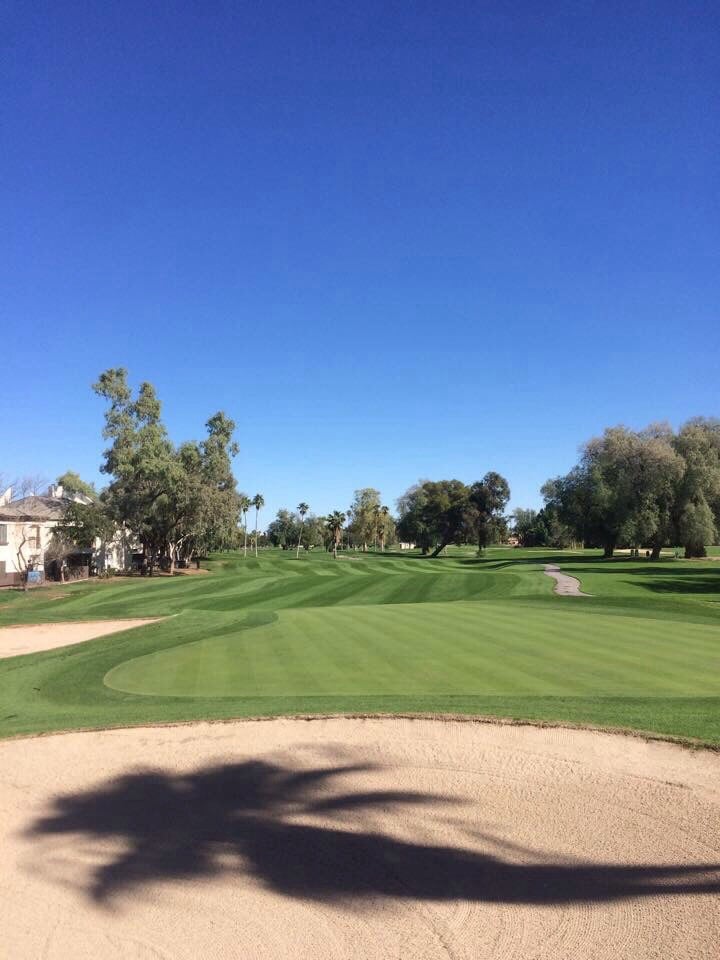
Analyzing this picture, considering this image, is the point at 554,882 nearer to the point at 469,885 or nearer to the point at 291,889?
the point at 469,885

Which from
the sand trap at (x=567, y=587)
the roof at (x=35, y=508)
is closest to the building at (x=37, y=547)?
the roof at (x=35, y=508)

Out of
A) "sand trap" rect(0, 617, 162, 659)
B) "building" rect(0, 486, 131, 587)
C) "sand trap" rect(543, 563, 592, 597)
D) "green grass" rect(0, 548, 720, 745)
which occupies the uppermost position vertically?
"building" rect(0, 486, 131, 587)

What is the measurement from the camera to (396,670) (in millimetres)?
13867

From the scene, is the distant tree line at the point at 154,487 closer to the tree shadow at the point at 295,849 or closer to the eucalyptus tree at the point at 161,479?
the eucalyptus tree at the point at 161,479

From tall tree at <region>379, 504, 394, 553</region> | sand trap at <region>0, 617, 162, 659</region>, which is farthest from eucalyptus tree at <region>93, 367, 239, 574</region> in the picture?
tall tree at <region>379, 504, 394, 553</region>

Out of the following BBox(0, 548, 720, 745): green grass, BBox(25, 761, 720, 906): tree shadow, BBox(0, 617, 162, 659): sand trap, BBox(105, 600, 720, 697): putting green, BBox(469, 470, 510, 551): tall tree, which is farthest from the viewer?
BBox(469, 470, 510, 551): tall tree

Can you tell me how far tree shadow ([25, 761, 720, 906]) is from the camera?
19.8ft

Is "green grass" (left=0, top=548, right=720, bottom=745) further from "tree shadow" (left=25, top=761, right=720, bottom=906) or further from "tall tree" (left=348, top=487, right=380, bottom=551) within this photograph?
"tall tree" (left=348, top=487, right=380, bottom=551)

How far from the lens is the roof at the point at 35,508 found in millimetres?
55812

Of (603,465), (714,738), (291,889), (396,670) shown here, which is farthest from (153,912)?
(603,465)

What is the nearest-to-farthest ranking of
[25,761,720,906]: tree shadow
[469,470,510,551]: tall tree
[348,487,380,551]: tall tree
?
[25,761,720,906]: tree shadow → [469,470,510,551]: tall tree → [348,487,380,551]: tall tree

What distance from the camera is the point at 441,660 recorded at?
14.6 meters

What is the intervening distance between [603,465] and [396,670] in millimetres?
60277

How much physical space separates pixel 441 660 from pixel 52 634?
19.5 metres
